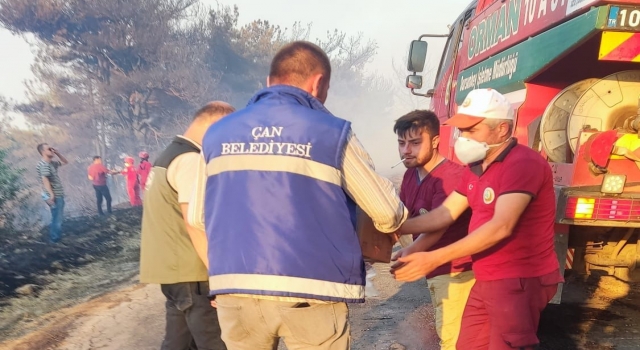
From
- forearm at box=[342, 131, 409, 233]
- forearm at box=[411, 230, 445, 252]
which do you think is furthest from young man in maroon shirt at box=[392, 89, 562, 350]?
forearm at box=[342, 131, 409, 233]

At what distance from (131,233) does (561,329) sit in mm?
8870

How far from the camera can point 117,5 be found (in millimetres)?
21266

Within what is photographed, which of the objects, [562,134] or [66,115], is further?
[66,115]

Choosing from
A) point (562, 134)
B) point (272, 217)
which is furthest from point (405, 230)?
point (562, 134)

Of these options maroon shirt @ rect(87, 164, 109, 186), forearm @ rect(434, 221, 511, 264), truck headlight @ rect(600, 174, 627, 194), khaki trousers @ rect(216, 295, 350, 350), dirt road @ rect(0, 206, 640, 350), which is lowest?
dirt road @ rect(0, 206, 640, 350)

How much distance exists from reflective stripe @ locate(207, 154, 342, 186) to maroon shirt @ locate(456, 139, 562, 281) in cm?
92

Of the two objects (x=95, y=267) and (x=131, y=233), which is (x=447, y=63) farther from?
(x=131, y=233)

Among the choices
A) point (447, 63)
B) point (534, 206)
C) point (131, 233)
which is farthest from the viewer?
point (131, 233)

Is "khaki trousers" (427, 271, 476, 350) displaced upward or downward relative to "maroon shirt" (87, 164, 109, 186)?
upward

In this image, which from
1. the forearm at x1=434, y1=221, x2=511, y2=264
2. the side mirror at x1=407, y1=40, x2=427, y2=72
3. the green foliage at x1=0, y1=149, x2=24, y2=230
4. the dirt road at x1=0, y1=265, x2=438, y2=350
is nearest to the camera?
the forearm at x1=434, y1=221, x2=511, y2=264

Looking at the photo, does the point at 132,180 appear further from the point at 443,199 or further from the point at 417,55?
the point at 443,199

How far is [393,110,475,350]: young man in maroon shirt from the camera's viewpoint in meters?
2.66

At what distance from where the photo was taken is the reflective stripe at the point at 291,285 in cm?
157

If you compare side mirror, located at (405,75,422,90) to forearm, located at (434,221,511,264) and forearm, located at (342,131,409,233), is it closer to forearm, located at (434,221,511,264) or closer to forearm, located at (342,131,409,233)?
forearm, located at (434,221,511,264)
